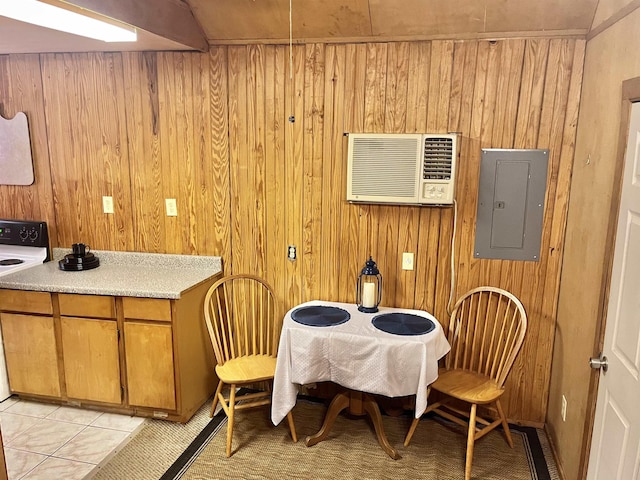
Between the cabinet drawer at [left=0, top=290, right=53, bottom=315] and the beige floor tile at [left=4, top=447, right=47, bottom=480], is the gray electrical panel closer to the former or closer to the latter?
the cabinet drawer at [left=0, top=290, right=53, bottom=315]

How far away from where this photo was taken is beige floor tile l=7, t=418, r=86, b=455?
8.73 feet

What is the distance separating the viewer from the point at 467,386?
2.60 metres

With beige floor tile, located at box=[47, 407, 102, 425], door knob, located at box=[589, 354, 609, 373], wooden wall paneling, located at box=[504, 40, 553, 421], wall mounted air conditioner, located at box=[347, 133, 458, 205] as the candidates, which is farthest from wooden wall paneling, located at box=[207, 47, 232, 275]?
door knob, located at box=[589, 354, 609, 373]

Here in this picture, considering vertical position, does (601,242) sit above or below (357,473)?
above

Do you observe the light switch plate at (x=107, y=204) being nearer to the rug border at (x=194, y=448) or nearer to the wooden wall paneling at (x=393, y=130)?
the rug border at (x=194, y=448)

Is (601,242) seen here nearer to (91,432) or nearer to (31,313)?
(91,432)

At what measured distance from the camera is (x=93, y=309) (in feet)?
9.23

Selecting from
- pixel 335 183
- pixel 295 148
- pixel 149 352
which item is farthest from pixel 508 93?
pixel 149 352

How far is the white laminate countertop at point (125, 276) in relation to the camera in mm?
2771

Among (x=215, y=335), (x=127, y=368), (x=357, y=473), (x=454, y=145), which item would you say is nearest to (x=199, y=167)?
(x=215, y=335)

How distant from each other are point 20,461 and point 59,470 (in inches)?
10.1

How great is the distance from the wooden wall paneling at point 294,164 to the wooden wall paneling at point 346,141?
26 centimetres

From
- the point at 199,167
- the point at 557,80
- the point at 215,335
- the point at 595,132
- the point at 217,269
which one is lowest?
the point at 215,335

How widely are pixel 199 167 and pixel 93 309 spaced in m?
1.05
